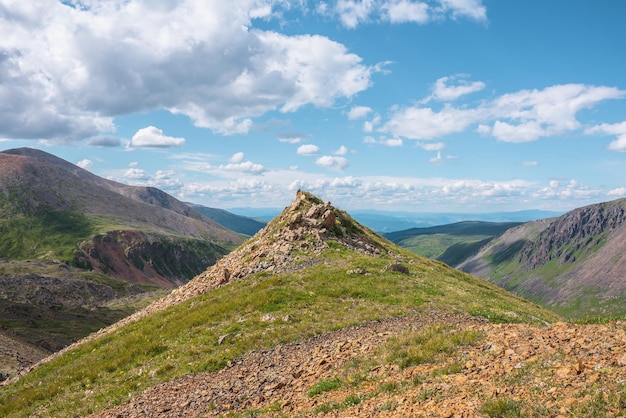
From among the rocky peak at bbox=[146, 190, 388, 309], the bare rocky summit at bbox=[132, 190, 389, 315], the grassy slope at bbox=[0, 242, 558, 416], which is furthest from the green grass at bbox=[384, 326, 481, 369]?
the bare rocky summit at bbox=[132, 190, 389, 315]

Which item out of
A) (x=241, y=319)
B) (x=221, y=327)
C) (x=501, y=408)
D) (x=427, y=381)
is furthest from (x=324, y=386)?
(x=241, y=319)

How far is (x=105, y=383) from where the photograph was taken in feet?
71.6

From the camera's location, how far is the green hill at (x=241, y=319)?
21.4 m

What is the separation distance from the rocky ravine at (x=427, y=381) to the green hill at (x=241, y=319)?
1.98 m

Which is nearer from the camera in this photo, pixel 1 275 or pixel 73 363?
pixel 73 363

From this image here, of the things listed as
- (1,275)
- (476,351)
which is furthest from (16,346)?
(1,275)

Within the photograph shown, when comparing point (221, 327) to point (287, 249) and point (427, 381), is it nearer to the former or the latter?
point (427, 381)

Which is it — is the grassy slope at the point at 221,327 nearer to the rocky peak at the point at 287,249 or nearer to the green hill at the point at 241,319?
the green hill at the point at 241,319

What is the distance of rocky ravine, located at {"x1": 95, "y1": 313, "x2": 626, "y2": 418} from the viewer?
10.1 metres

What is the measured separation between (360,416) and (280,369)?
7352 mm

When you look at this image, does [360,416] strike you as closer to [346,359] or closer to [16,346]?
[346,359]

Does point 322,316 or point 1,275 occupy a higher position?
point 322,316

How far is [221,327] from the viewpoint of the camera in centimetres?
2531

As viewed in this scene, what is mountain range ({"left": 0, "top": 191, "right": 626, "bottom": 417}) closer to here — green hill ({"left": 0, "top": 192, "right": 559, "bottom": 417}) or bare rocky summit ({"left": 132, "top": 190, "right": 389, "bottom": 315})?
green hill ({"left": 0, "top": 192, "right": 559, "bottom": 417})
